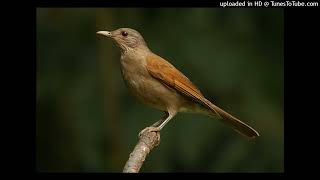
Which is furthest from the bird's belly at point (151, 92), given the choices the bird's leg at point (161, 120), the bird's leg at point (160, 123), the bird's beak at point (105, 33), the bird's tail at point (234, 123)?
the bird's beak at point (105, 33)

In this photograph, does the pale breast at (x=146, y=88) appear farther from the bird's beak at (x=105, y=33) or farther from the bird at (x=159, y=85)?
the bird's beak at (x=105, y=33)

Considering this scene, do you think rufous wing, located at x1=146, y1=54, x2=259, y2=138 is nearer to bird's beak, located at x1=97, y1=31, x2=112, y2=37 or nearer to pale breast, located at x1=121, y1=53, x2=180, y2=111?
pale breast, located at x1=121, y1=53, x2=180, y2=111

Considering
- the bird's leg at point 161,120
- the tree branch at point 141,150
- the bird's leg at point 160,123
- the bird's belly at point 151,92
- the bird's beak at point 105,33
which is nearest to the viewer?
the tree branch at point 141,150

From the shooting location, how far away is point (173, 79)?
8805 millimetres

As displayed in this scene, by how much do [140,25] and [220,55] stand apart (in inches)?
40.2

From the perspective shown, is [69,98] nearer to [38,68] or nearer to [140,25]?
[38,68]

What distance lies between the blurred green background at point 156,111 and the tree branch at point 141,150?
1.11 metres

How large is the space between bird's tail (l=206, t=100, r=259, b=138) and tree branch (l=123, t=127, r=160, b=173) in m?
0.68

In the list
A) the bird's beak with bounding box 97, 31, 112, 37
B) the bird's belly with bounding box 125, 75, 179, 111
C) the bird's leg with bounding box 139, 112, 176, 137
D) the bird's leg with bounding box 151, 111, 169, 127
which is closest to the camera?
the bird's leg with bounding box 139, 112, 176, 137

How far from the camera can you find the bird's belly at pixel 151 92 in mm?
8617

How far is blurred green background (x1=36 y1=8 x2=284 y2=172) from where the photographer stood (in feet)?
31.1

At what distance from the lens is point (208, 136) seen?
31.4ft

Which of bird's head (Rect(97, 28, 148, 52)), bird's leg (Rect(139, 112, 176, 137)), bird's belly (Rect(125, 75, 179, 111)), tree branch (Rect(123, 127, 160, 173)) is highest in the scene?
bird's head (Rect(97, 28, 148, 52))

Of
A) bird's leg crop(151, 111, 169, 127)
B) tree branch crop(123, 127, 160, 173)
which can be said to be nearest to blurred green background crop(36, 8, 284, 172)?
bird's leg crop(151, 111, 169, 127)
